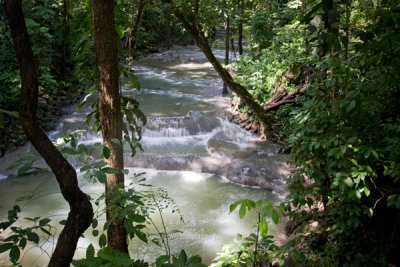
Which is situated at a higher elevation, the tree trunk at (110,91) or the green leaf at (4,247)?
the tree trunk at (110,91)

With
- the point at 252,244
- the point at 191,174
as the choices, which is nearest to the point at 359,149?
the point at 252,244

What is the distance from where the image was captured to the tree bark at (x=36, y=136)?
177 centimetres

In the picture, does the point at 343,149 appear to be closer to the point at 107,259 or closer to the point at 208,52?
the point at 107,259

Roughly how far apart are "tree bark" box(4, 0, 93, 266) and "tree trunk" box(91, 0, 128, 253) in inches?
16.3

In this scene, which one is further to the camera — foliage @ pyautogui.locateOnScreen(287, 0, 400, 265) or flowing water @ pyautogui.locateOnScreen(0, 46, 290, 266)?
flowing water @ pyautogui.locateOnScreen(0, 46, 290, 266)

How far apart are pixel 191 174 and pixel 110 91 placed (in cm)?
482

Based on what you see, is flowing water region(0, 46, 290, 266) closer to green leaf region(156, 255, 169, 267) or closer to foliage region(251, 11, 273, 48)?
green leaf region(156, 255, 169, 267)

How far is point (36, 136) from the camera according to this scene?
1.83 m

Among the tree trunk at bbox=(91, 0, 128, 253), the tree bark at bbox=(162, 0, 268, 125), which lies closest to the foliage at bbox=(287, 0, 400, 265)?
the tree trunk at bbox=(91, 0, 128, 253)

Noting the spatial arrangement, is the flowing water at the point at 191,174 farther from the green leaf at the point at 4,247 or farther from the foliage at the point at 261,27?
the foliage at the point at 261,27

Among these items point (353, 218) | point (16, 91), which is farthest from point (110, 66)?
point (16, 91)

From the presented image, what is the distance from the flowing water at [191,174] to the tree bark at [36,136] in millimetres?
1714

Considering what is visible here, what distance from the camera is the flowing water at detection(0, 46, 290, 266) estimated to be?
196 inches

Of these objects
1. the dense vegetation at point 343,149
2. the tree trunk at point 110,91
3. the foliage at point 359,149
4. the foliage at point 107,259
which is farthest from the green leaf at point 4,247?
the foliage at point 359,149
